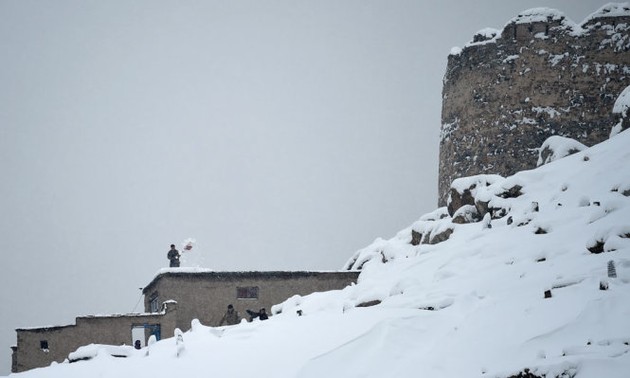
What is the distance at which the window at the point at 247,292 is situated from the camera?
34.3 meters

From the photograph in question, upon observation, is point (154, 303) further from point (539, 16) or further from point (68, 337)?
point (539, 16)

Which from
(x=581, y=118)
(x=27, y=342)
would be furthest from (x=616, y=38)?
(x=27, y=342)

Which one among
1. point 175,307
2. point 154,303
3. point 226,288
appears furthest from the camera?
point 154,303

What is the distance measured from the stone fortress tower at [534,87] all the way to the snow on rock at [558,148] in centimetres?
517

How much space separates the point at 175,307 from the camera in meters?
31.8

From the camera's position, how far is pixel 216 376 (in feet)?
59.9

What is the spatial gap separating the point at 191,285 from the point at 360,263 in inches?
301

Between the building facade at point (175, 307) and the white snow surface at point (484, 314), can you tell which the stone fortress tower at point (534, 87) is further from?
the white snow surface at point (484, 314)

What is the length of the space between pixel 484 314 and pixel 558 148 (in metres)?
15.3

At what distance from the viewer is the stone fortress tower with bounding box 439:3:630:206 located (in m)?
36.8

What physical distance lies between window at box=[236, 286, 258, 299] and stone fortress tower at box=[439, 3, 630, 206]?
37.3 ft

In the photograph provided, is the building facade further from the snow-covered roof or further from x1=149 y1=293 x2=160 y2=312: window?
the snow-covered roof

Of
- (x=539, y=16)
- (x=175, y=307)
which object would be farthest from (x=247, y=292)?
(x=539, y=16)

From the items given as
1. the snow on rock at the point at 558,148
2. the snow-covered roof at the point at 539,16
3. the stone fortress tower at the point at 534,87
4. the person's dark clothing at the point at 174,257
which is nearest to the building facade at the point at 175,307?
the person's dark clothing at the point at 174,257
